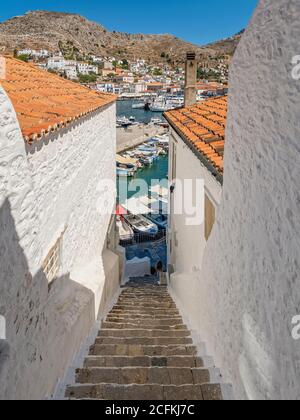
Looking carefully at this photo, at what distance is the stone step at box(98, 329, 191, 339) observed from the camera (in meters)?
6.71

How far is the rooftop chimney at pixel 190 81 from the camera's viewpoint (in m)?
13.5

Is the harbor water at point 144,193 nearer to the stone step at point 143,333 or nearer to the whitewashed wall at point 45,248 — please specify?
the whitewashed wall at point 45,248

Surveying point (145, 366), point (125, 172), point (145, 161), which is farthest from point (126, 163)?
point (145, 366)

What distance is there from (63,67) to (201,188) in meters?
134

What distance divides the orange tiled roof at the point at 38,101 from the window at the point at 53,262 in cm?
203

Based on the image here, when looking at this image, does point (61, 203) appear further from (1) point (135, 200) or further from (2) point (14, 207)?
(1) point (135, 200)

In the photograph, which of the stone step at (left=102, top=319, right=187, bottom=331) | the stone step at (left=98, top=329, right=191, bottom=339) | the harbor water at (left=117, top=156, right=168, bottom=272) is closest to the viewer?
the stone step at (left=98, top=329, right=191, bottom=339)

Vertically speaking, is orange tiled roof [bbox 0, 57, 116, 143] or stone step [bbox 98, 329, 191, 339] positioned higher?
orange tiled roof [bbox 0, 57, 116, 143]

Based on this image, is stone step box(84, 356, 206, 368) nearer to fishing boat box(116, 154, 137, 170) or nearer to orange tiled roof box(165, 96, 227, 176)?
orange tiled roof box(165, 96, 227, 176)

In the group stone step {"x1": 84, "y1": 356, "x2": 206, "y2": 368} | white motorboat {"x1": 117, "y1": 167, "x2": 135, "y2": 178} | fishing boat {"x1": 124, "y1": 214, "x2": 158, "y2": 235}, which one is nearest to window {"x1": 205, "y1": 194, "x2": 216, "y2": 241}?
stone step {"x1": 84, "y1": 356, "x2": 206, "y2": 368}

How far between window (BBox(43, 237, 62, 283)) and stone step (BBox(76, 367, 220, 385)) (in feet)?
5.22

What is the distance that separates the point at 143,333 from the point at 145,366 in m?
1.51

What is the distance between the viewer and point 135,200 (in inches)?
1033
